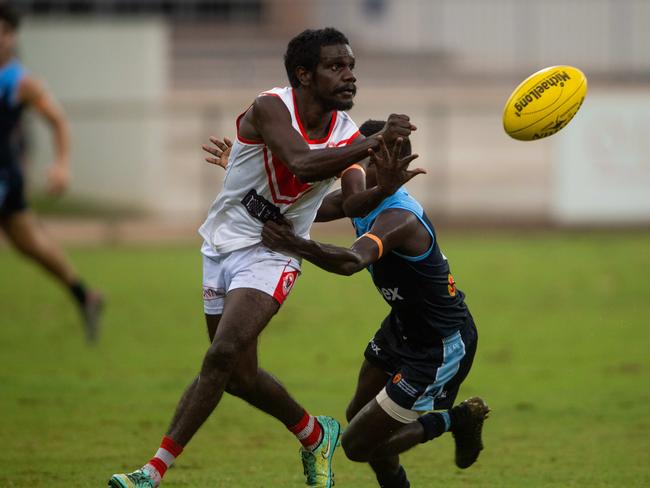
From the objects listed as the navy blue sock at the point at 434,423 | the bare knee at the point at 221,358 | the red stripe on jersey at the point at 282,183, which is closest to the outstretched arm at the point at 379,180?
the red stripe on jersey at the point at 282,183

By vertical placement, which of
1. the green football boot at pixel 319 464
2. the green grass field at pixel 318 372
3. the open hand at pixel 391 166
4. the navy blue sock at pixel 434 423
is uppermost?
the open hand at pixel 391 166

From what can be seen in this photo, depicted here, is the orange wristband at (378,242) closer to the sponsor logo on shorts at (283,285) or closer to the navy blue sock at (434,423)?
the sponsor logo on shorts at (283,285)

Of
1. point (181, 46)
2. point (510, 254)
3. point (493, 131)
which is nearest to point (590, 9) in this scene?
point (493, 131)

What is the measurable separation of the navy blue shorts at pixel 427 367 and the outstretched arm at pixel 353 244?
2.07 feet

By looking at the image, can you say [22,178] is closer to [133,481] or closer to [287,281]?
[287,281]

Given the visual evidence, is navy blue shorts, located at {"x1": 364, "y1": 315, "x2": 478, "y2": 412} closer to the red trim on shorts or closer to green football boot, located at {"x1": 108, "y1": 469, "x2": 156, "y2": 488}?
the red trim on shorts

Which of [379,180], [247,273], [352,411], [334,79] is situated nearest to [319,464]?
[352,411]

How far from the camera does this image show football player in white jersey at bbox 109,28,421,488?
6332 millimetres

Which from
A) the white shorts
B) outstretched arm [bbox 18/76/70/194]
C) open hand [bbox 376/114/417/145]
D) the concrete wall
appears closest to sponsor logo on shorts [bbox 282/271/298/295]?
the white shorts

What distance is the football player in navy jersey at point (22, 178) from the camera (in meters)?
11.9

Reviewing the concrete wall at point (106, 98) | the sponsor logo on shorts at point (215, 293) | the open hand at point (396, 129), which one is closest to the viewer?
the open hand at point (396, 129)

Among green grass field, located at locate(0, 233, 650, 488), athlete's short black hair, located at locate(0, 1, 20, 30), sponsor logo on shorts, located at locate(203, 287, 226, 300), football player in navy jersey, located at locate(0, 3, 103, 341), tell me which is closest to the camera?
sponsor logo on shorts, located at locate(203, 287, 226, 300)

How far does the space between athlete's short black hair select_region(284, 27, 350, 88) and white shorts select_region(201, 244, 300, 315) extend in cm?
97

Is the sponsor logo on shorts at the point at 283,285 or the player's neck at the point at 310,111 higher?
the player's neck at the point at 310,111
